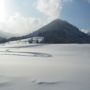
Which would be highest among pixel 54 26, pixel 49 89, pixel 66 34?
pixel 54 26

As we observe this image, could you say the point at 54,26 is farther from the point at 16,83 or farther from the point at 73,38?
the point at 16,83

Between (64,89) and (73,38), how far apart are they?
124760mm

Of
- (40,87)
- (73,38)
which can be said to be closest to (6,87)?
(40,87)

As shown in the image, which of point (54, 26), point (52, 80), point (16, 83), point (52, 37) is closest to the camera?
point (16, 83)

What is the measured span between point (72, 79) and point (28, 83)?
3.31 feet

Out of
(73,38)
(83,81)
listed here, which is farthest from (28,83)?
(73,38)

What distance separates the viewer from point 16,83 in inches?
113

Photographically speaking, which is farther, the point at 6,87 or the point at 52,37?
the point at 52,37

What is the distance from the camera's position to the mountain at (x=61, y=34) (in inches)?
4415

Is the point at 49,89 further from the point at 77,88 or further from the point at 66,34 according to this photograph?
the point at 66,34

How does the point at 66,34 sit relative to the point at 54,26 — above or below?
below

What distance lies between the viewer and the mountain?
368 ft

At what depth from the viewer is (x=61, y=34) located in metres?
125

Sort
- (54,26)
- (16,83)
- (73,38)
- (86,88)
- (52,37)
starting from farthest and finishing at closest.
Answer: (54,26) < (73,38) < (52,37) < (16,83) < (86,88)
